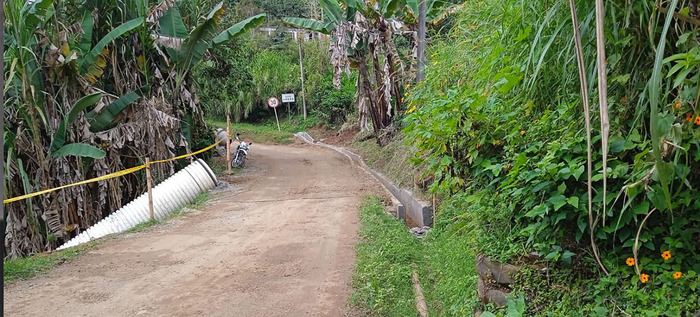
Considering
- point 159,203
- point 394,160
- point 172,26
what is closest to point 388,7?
point 394,160

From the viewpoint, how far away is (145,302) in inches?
201

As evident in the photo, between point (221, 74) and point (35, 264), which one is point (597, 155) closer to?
point (35, 264)

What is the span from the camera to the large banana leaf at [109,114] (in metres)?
11.3

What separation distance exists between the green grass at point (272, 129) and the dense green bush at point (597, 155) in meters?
22.8

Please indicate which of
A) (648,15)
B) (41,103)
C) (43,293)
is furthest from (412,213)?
(41,103)

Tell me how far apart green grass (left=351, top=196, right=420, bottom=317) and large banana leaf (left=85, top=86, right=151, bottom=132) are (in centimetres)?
635

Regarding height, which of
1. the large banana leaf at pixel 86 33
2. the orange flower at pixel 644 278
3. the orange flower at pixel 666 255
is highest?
the large banana leaf at pixel 86 33

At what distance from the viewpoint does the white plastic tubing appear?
9.77 metres

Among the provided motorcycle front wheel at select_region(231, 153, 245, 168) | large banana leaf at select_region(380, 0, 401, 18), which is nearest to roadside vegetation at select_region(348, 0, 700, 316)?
large banana leaf at select_region(380, 0, 401, 18)

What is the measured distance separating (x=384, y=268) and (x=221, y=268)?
1.99 m

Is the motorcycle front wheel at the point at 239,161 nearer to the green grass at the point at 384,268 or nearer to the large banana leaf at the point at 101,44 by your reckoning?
the large banana leaf at the point at 101,44

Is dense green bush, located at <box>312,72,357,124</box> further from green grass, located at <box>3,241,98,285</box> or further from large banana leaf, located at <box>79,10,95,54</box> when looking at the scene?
green grass, located at <box>3,241,98,285</box>

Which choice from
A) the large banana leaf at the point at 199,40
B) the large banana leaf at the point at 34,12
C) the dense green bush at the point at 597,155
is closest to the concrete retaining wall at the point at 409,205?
the dense green bush at the point at 597,155

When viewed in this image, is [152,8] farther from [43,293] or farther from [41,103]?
[43,293]
